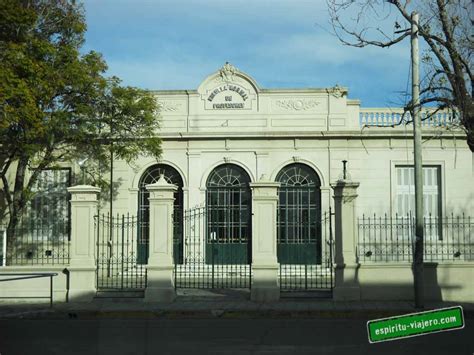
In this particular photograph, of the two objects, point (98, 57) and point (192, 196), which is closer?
point (98, 57)

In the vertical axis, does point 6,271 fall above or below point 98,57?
below

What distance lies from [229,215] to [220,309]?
11862 millimetres

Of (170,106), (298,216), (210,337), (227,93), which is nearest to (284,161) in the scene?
(298,216)

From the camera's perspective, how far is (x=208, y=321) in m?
13.4

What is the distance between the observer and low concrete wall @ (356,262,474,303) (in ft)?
51.3

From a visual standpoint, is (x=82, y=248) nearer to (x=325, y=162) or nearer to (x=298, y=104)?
(x=325, y=162)

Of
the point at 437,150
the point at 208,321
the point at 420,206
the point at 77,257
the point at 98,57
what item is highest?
the point at 98,57

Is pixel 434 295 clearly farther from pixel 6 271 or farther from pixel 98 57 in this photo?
pixel 98 57

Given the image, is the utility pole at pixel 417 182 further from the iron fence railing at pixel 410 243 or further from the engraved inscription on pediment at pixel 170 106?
the engraved inscription on pediment at pixel 170 106

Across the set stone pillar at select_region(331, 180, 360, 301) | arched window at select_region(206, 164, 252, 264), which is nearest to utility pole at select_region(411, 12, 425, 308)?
stone pillar at select_region(331, 180, 360, 301)

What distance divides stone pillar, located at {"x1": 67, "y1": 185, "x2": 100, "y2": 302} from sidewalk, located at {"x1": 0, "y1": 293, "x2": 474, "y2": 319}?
17.2 inches

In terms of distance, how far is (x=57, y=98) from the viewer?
2084cm

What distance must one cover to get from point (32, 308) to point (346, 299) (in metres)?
7.73

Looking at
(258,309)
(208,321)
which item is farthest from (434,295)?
(208,321)
